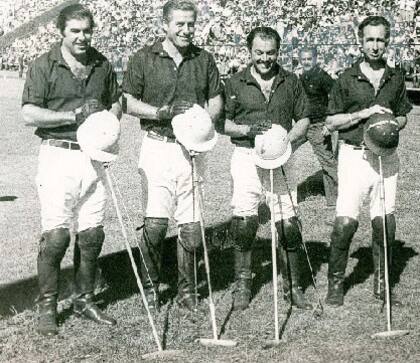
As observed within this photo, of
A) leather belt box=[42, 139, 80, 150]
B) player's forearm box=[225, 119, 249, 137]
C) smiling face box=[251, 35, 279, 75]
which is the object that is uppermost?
smiling face box=[251, 35, 279, 75]

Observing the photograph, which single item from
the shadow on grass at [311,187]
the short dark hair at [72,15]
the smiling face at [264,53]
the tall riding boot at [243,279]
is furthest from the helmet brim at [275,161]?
the shadow on grass at [311,187]

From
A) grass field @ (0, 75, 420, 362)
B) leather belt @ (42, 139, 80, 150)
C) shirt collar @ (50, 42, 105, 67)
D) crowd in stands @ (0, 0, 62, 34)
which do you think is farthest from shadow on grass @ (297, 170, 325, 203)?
crowd in stands @ (0, 0, 62, 34)

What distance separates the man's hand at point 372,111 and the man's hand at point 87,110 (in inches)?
79.9

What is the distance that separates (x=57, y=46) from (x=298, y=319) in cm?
281

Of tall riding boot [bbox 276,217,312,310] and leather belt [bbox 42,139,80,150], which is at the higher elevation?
leather belt [bbox 42,139,80,150]

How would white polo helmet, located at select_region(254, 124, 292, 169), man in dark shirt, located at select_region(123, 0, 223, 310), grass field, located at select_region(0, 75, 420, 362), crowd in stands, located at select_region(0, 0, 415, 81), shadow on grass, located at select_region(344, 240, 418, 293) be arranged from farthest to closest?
crowd in stands, located at select_region(0, 0, 415, 81) < shadow on grass, located at select_region(344, 240, 418, 293) < man in dark shirt, located at select_region(123, 0, 223, 310) < white polo helmet, located at select_region(254, 124, 292, 169) < grass field, located at select_region(0, 75, 420, 362)

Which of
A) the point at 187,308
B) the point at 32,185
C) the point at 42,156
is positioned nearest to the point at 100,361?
the point at 187,308

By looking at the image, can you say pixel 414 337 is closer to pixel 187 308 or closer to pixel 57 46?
pixel 187 308

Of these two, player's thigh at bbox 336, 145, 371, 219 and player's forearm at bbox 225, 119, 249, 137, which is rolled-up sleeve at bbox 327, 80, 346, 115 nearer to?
player's thigh at bbox 336, 145, 371, 219

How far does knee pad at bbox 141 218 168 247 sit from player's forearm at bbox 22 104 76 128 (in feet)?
3.50

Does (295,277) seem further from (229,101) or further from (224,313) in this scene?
(229,101)

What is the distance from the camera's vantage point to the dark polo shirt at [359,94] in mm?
5875

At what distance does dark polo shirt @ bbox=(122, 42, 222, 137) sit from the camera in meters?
5.76

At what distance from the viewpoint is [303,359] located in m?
5.06
